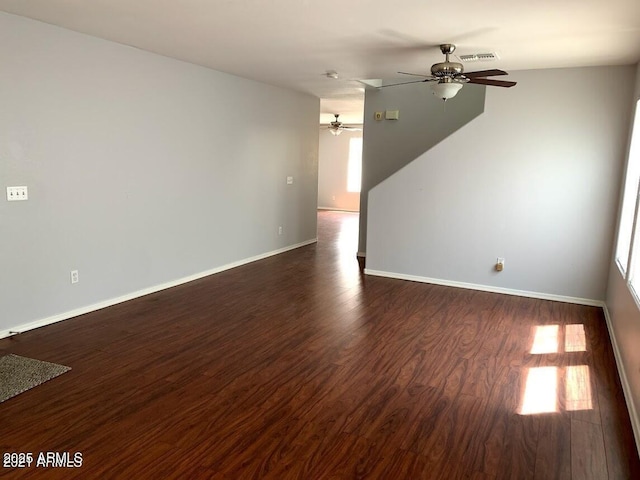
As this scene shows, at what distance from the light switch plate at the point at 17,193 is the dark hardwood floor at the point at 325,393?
3.57 ft

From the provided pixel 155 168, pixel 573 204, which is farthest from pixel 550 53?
pixel 155 168

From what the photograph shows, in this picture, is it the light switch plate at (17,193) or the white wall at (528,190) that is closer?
the light switch plate at (17,193)

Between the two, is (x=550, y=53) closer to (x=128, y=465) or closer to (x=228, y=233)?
(x=228, y=233)

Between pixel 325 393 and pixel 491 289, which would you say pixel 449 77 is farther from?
pixel 325 393

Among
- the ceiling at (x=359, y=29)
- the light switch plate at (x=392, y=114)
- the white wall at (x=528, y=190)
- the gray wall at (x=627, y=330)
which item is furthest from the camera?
the light switch plate at (x=392, y=114)

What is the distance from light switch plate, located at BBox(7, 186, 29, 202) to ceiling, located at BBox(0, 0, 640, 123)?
130 centimetres

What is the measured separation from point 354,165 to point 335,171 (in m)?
0.60

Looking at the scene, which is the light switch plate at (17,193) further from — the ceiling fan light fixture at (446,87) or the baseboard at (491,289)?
the baseboard at (491,289)

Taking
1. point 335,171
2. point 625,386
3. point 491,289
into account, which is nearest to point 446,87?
point 491,289

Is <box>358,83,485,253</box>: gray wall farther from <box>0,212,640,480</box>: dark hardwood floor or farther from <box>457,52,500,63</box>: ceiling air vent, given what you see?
<box>0,212,640,480</box>: dark hardwood floor

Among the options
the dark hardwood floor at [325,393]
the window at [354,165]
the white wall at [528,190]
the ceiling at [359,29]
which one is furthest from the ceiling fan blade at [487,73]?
the window at [354,165]

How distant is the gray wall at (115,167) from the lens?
3572mm

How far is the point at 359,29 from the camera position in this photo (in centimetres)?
352

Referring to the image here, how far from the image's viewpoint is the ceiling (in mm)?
3023
